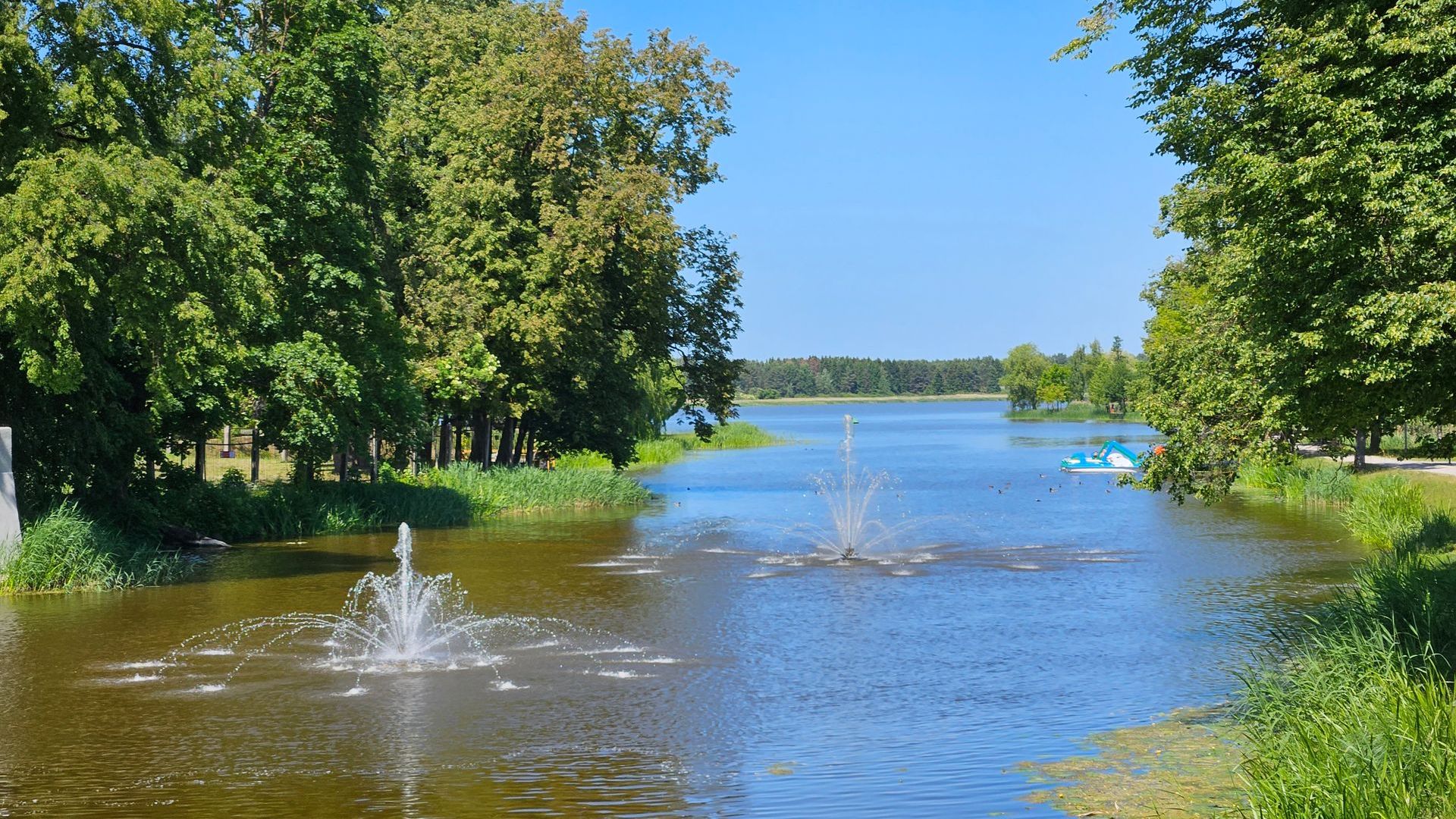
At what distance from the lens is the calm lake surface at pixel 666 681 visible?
1131 centimetres

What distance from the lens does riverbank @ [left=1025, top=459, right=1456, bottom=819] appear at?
8398 mm

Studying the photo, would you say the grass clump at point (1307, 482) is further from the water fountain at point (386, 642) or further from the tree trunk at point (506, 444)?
the tree trunk at point (506, 444)

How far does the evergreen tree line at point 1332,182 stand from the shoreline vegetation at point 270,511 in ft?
→ 62.9

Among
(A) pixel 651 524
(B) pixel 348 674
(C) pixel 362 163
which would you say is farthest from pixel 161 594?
(A) pixel 651 524

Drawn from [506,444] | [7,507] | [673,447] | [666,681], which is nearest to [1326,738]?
[666,681]

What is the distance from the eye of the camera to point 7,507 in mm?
22734

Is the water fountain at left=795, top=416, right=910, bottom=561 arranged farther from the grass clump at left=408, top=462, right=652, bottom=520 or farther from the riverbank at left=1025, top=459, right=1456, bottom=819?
the riverbank at left=1025, top=459, right=1456, bottom=819

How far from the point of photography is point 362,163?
33.4 metres

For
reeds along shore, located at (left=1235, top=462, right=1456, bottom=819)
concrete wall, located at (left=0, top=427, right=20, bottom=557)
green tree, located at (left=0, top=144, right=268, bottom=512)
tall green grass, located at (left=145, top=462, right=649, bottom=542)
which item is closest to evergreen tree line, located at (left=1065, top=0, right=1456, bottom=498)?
reeds along shore, located at (left=1235, top=462, right=1456, bottom=819)

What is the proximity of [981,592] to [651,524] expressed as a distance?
50.9ft

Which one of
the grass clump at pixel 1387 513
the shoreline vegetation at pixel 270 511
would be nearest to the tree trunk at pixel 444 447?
the shoreline vegetation at pixel 270 511

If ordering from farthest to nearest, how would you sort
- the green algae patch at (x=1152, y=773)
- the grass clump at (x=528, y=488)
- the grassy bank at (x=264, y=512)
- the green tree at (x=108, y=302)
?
the grass clump at (x=528, y=488), the grassy bank at (x=264, y=512), the green tree at (x=108, y=302), the green algae patch at (x=1152, y=773)

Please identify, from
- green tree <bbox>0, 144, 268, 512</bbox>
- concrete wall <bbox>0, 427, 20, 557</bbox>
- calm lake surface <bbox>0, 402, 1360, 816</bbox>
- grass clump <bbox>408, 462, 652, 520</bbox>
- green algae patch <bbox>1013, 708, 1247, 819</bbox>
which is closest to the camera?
green algae patch <bbox>1013, 708, 1247, 819</bbox>

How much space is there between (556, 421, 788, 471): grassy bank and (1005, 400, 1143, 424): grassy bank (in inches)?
2290
